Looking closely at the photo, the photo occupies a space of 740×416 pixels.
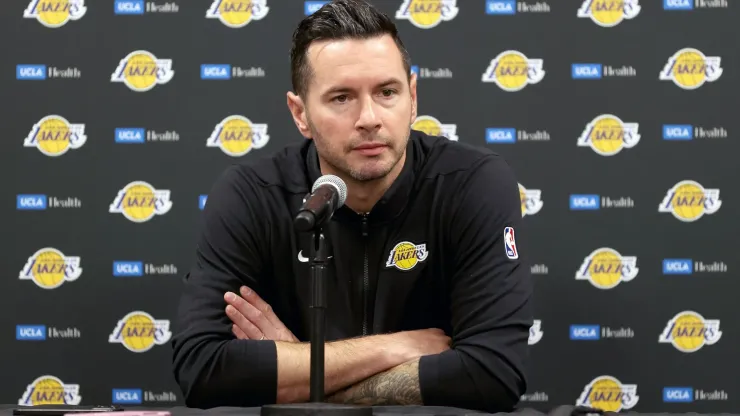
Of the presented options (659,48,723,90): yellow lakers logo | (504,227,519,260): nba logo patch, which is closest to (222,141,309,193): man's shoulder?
(504,227,519,260): nba logo patch

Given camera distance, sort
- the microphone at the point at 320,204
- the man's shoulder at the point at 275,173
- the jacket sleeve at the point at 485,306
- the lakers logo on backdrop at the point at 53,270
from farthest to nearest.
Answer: the lakers logo on backdrop at the point at 53,270 < the man's shoulder at the point at 275,173 < the jacket sleeve at the point at 485,306 < the microphone at the point at 320,204

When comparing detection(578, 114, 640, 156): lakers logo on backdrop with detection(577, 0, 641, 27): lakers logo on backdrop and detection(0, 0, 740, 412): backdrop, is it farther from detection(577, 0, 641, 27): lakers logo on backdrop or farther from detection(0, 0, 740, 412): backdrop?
detection(577, 0, 641, 27): lakers logo on backdrop

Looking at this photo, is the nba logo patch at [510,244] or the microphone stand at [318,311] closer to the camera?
the microphone stand at [318,311]

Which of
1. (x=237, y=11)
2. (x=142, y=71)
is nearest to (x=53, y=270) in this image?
(x=142, y=71)

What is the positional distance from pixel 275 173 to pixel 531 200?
1.57 metres

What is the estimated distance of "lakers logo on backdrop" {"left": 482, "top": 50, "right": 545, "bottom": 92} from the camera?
3570mm

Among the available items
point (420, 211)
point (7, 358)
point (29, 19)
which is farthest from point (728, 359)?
point (29, 19)

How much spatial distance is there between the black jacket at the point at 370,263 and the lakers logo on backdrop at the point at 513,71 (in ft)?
4.31

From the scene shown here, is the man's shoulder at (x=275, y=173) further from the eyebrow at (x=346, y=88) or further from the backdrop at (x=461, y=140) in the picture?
the backdrop at (x=461, y=140)

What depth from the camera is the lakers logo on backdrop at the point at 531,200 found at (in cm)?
354

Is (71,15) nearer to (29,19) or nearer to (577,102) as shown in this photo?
(29,19)

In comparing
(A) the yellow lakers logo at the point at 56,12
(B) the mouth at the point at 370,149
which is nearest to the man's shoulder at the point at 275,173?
(B) the mouth at the point at 370,149

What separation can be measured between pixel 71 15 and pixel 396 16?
1.43 m

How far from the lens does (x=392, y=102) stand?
209 cm
